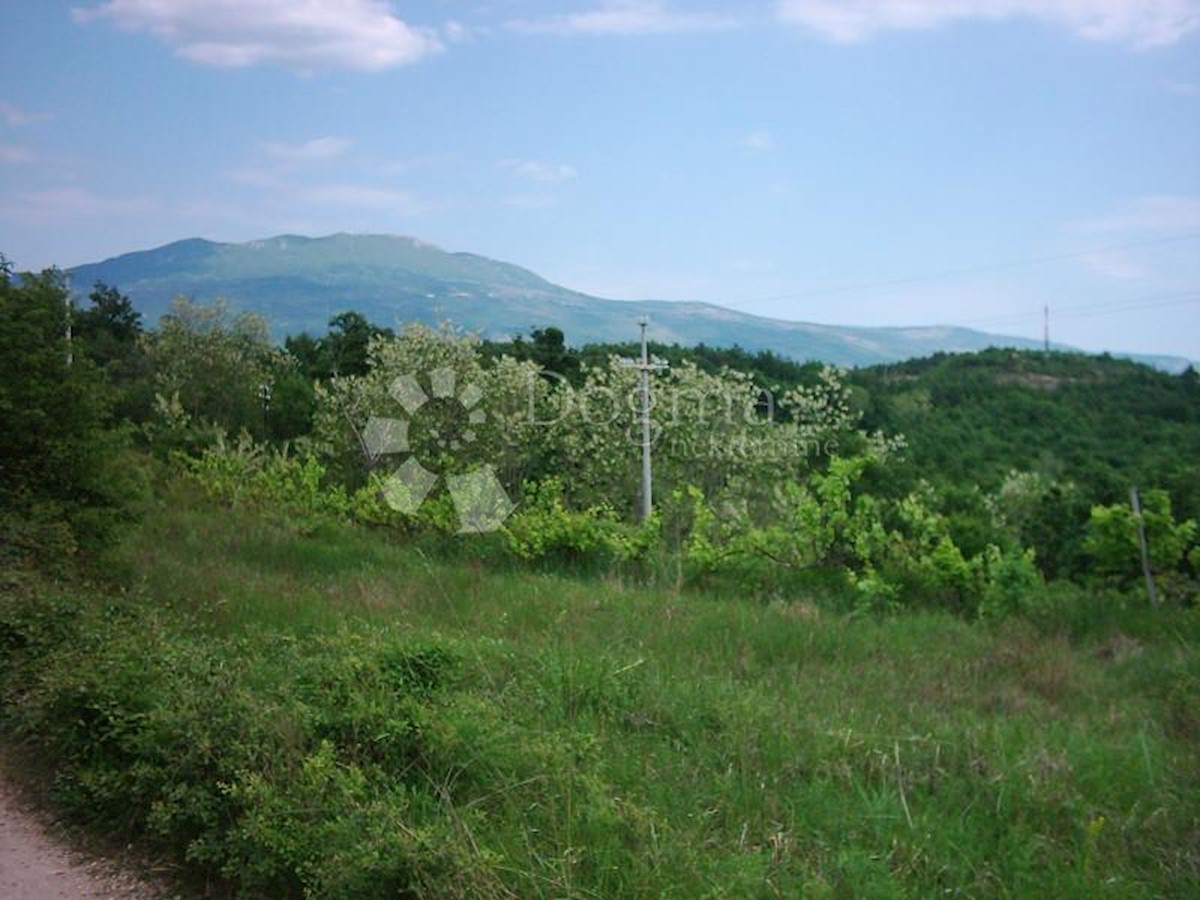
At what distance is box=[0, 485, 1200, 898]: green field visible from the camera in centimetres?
385

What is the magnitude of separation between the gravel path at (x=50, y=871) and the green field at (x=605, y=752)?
7.4 inches

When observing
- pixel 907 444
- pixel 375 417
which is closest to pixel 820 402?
pixel 907 444

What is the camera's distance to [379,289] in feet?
144

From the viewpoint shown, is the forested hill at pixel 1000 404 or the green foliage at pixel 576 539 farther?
the forested hill at pixel 1000 404

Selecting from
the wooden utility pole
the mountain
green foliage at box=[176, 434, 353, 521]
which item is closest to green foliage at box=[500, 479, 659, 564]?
green foliage at box=[176, 434, 353, 521]

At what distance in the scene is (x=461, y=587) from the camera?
991 centimetres

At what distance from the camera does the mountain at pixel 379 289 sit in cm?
4034

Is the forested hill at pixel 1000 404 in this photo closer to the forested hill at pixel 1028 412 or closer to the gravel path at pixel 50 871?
the forested hill at pixel 1028 412

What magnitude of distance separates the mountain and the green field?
89.4 ft

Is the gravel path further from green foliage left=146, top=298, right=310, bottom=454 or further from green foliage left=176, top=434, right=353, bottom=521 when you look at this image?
green foliage left=146, top=298, right=310, bottom=454

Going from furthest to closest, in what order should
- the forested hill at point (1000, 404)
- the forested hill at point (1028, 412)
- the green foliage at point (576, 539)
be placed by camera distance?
the forested hill at point (1028, 412) < the forested hill at point (1000, 404) < the green foliage at point (576, 539)

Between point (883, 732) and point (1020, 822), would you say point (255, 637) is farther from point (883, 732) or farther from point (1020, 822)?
point (1020, 822)

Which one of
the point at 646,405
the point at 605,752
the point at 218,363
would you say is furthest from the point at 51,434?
the point at 218,363

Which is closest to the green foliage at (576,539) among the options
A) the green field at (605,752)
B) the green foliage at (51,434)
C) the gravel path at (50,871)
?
the green field at (605,752)
